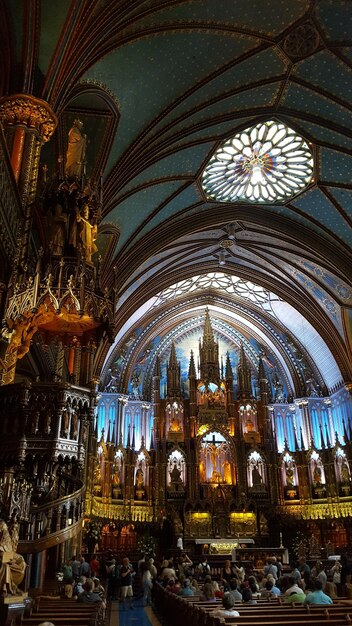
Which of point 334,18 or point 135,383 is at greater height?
point 334,18

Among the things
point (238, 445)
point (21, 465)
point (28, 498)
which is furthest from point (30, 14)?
point (238, 445)

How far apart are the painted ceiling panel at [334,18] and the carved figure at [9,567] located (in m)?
14.2

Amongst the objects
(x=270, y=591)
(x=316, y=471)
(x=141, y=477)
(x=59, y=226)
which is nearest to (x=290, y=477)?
(x=316, y=471)

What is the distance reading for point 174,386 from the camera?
2745 cm

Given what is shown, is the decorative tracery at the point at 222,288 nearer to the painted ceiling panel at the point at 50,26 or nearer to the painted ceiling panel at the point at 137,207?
the painted ceiling panel at the point at 137,207

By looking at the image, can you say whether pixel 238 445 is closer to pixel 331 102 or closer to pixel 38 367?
pixel 38 367

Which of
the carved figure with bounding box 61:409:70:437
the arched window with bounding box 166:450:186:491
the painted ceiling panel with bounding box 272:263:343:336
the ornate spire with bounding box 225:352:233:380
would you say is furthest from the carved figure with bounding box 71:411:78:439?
the ornate spire with bounding box 225:352:233:380

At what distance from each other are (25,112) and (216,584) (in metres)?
10.1

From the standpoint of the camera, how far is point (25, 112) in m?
10.3

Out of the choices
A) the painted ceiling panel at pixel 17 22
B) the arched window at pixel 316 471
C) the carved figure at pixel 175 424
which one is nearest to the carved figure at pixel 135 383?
the carved figure at pixel 175 424

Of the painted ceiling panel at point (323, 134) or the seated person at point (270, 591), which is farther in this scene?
the painted ceiling panel at point (323, 134)

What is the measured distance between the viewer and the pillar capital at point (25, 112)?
10164 mm

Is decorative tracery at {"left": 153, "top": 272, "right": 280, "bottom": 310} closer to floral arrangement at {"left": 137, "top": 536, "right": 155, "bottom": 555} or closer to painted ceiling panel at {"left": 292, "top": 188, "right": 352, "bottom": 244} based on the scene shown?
painted ceiling panel at {"left": 292, "top": 188, "right": 352, "bottom": 244}

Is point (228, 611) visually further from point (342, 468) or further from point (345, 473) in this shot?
point (342, 468)
